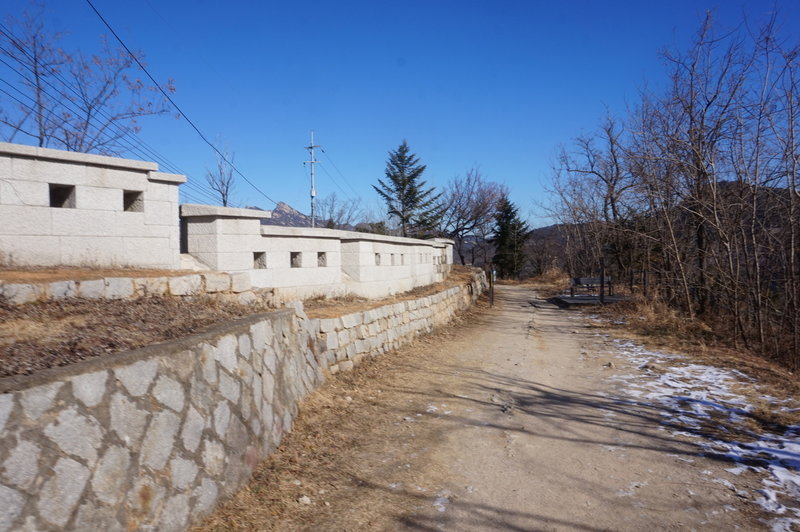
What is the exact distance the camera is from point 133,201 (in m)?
6.18

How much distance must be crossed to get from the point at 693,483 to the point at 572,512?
Result: 3.87ft

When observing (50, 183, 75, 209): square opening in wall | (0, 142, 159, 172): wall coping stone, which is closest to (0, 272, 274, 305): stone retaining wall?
(50, 183, 75, 209): square opening in wall

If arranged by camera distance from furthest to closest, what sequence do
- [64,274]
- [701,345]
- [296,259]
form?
[701,345] → [296,259] → [64,274]

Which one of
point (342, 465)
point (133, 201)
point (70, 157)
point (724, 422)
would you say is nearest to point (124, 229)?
point (133, 201)

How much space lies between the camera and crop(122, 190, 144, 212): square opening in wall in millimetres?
6137

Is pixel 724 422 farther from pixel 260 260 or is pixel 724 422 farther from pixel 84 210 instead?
pixel 84 210

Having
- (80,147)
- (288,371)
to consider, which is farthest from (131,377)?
(80,147)

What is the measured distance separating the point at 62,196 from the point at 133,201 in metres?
0.74

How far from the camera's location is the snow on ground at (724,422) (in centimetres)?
372

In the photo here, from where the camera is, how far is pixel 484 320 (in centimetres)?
1494

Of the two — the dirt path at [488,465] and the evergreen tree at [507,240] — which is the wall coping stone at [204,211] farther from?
the evergreen tree at [507,240]

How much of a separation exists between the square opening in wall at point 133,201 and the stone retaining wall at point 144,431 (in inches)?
104

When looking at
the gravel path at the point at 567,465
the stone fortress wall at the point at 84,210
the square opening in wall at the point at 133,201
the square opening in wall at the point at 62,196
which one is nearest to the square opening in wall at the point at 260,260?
the stone fortress wall at the point at 84,210

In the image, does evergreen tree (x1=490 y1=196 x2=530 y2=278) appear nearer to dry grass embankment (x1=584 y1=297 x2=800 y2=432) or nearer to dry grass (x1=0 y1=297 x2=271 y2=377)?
dry grass embankment (x1=584 y1=297 x2=800 y2=432)
